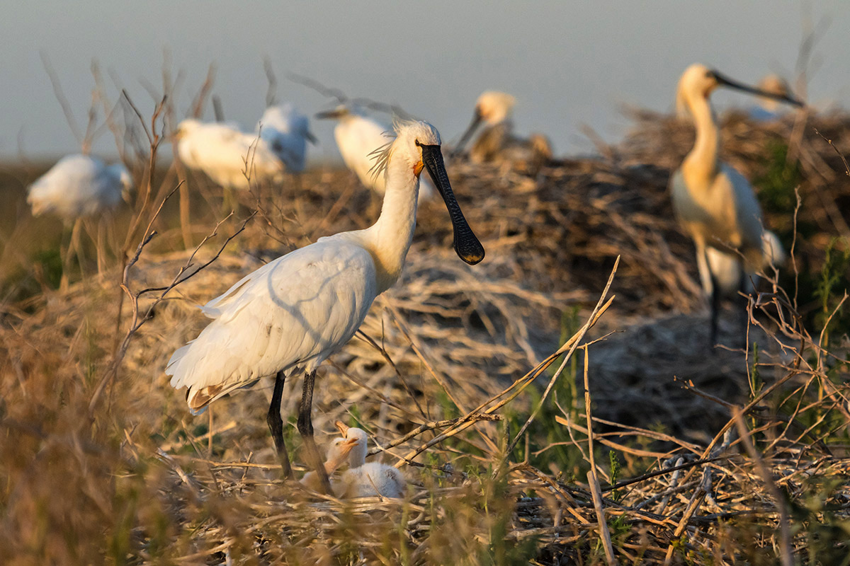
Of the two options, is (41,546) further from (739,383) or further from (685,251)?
(685,251)

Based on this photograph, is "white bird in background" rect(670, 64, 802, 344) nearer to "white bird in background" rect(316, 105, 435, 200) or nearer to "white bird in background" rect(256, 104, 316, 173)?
"white bird in background" rect(316, 105, 435, 200)

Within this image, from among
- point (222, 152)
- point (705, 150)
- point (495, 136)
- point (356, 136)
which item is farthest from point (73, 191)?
point (705, 150)

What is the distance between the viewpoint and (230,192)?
34.1 feet

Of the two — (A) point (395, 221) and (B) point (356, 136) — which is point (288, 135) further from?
(A) point (395, 221)

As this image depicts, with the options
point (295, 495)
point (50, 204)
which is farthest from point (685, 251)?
point (50, 204)

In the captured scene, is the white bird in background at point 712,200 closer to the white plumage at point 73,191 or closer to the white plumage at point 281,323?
the white plumage at point 281,323

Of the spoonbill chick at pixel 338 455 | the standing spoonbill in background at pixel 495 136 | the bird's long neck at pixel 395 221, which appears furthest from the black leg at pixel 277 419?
the standing spoonbill in background at pixel 495 136

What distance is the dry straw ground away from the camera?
205cm

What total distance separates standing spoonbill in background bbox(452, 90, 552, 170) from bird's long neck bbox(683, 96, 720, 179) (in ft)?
9.61

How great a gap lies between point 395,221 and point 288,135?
7271 mm

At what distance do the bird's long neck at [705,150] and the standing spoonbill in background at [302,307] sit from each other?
185 inches

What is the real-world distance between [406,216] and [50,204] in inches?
331

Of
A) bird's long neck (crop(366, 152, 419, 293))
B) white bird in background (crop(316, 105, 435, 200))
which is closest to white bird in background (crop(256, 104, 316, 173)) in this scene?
Answer: white bird in background (crop(316, 105, 435, 200))

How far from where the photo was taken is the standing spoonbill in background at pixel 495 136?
11.6 metres
